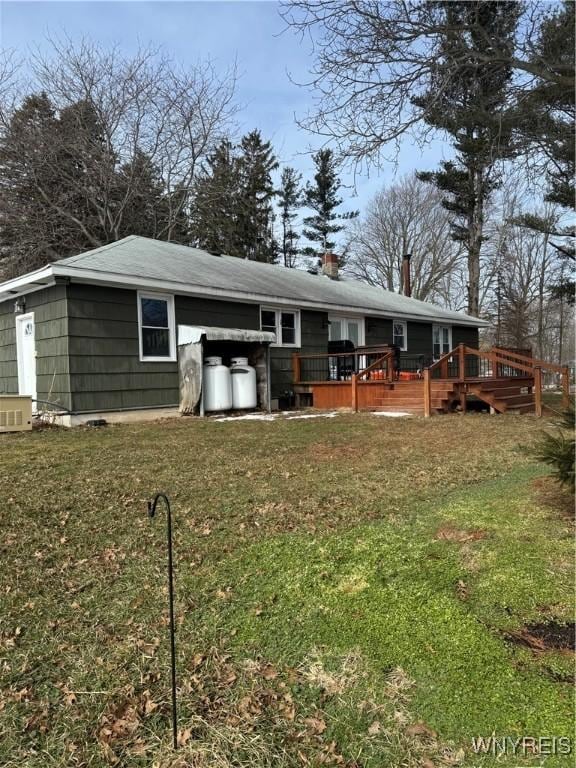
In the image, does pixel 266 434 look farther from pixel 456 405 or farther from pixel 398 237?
pixel 398 237

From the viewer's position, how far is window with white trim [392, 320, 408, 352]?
16797mm

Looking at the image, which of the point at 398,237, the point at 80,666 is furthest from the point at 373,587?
the point at 398,237

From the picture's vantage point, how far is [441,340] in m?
19.1

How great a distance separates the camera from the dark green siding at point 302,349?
12602mm

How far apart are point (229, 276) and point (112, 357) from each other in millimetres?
4105

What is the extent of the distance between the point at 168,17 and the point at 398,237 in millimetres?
28203

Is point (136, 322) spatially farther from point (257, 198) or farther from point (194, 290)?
point (257, 198)

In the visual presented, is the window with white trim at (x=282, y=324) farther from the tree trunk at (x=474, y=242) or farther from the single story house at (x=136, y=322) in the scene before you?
the tree trunk at (x=474, y=242)

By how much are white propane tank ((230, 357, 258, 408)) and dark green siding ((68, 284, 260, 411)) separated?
4.04 ft

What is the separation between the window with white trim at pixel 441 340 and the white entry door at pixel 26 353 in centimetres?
1333

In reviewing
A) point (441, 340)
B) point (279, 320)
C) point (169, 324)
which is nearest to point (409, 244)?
point (441, 340)

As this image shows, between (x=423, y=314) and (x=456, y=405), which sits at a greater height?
(x=423, y=314)

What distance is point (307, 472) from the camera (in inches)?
203

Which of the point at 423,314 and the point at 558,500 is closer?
the point at 558,500
